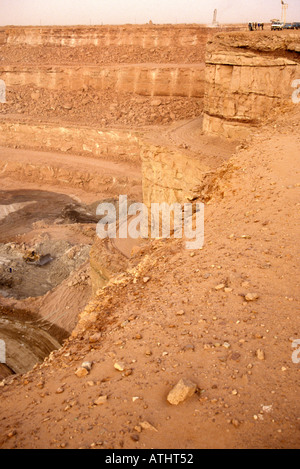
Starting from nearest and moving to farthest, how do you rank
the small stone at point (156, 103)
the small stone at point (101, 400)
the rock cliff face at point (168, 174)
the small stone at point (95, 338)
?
the small stone at point (101, 400)
the small stone at point (95, 338)
the rock cliff face at point (168, 174)
the small stone at point (156, 103)

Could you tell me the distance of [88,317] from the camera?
413 cm

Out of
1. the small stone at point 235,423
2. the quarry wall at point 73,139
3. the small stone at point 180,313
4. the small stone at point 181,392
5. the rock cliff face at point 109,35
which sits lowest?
the quarry wall at point 73,139

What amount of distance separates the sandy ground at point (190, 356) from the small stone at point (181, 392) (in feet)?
0.13

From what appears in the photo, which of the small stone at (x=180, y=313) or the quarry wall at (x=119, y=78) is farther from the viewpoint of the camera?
the quarry wall at (x=119, y=78)

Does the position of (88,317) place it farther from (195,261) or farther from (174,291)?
(195,261)

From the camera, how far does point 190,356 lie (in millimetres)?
3066

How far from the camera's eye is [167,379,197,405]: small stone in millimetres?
2676

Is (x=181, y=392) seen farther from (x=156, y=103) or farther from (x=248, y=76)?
(x=156, y=103)

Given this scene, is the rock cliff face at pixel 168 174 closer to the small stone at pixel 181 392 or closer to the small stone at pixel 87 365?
the small stone at pixel 87 365

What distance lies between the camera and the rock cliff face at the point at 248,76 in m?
8.75

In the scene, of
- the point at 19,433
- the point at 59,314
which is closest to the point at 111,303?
the point at 19,433

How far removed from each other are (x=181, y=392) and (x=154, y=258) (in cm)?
229

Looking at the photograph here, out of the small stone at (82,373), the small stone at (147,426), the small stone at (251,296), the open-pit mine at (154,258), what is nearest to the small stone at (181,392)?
the open-pit mine at (154,258)

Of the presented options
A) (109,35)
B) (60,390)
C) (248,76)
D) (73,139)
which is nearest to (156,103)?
(73,139)
